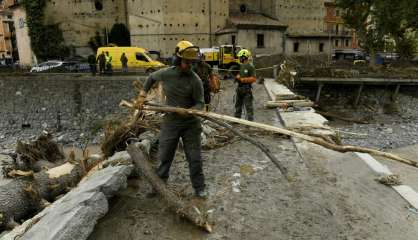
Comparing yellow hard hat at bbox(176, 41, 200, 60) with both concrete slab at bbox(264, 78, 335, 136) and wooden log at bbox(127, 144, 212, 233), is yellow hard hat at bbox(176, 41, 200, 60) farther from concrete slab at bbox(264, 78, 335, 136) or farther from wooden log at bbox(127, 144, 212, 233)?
concrete slab at bbox(264, 78, 335, 136)

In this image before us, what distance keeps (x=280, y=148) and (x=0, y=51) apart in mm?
62761

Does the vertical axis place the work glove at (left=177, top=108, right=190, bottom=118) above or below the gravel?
above

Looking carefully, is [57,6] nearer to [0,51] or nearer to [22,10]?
[22,10]

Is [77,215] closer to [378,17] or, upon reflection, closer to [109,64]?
[109,64]

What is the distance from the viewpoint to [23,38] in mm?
41906

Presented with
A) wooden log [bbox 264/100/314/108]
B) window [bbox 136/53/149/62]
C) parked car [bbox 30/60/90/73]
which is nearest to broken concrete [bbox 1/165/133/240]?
wooden log [bbox 264/100/314/108]

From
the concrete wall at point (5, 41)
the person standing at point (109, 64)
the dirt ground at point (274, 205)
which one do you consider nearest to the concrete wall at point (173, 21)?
the person standing at point (109, 64)

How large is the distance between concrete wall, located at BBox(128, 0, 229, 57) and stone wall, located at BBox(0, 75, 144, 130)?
16186 mm

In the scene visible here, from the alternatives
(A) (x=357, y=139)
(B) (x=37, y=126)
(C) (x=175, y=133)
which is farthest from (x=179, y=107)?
(B) (x=37, y=126)

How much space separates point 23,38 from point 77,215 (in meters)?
45.1

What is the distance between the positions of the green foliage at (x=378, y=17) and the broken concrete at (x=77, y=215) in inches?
1300

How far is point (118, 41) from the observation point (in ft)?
130

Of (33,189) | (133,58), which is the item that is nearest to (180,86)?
(33,189)

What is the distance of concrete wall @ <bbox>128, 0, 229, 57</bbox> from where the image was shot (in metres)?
36.9
